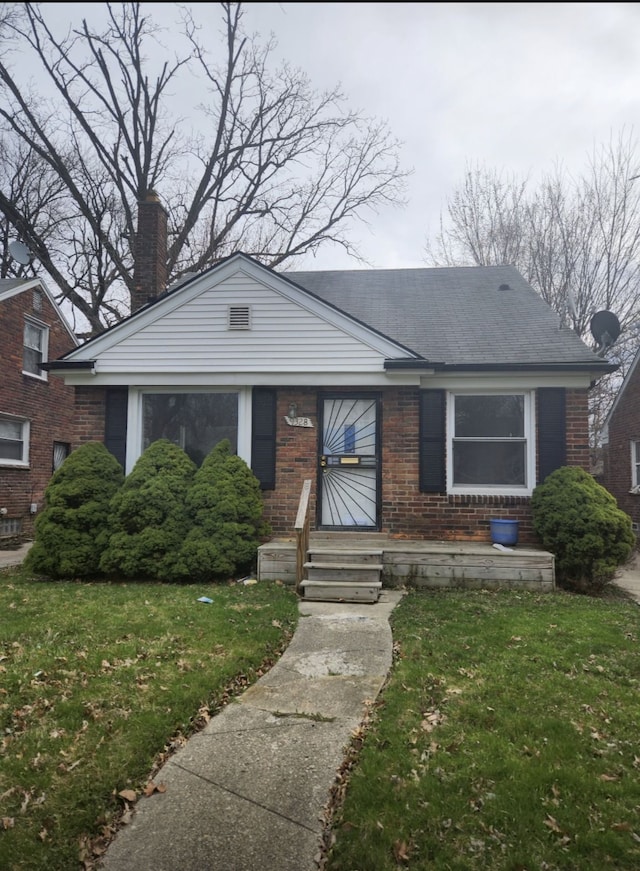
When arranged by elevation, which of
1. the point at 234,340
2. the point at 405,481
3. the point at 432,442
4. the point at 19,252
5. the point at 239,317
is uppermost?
the point at 19,252

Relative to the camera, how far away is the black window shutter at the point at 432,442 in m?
7.96

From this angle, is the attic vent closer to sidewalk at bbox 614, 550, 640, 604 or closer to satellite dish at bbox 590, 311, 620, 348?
satellite dish at bbox 590, 311, 620, 348

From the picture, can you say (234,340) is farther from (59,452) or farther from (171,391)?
(59,452)

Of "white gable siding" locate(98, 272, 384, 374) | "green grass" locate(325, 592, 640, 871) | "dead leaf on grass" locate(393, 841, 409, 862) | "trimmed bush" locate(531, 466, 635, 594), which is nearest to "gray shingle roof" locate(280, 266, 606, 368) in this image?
"white gable siding" locate(98, 272, 384, 374)

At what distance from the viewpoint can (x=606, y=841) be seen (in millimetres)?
2188

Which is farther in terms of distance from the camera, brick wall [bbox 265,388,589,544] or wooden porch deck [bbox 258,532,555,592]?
brick wall [bbox 265,388,589,544]

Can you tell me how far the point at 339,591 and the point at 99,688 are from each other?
3113mm

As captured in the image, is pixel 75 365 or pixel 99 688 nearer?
pixel 99 688

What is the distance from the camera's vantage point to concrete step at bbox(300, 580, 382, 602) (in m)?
6.03

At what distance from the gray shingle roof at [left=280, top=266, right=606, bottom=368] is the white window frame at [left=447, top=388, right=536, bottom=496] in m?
0.53

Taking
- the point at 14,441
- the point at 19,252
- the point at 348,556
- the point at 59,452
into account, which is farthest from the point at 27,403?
the point at 348,556

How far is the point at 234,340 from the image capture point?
8383 mm

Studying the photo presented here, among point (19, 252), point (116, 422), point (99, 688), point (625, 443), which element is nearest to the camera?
point (99, 688)

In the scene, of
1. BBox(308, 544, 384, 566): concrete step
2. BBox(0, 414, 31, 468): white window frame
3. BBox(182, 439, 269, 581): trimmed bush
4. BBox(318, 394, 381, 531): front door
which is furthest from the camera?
BBox(0, 414, 31, 468): white window frame
